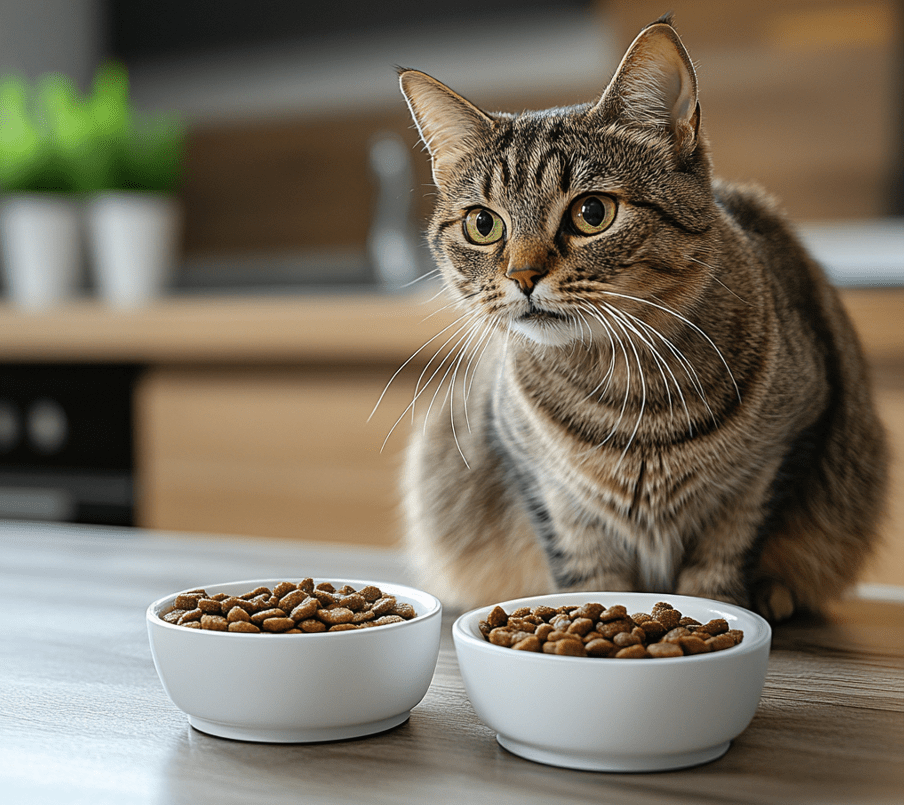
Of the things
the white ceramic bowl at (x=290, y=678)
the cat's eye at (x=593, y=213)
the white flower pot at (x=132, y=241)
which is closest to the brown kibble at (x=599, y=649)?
the white ceramic bowl at (x=290, y=678)

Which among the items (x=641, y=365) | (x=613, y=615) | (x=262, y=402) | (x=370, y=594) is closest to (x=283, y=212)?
(x=262, y=402)

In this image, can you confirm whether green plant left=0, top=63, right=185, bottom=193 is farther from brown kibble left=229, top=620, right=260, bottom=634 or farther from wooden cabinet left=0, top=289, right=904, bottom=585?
brown kibble left=229, top=620, right=260, bottom=634

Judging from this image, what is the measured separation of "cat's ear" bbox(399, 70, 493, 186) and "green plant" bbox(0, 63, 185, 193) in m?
2.02

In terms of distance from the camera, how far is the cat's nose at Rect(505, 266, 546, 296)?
82 cm

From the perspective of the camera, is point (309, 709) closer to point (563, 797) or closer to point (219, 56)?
point (563, 797)

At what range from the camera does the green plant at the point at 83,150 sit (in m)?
2.79

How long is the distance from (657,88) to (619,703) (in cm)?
53

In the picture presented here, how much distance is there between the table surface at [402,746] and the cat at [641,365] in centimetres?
13

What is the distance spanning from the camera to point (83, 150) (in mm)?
2807

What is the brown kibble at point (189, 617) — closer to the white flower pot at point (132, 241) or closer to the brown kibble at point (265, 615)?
the brown kibble at point (265, 615)

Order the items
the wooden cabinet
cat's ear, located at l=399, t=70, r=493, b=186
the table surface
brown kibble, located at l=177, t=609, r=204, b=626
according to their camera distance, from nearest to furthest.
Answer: the table surface → brown kibble, located at l=177, t=609, r=204, b=626 → cat's ear, located at l=399, t=70, r=493, b=186 → the wooden cabinet

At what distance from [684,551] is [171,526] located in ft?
5.87

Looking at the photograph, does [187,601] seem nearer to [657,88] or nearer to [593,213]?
[593,213]

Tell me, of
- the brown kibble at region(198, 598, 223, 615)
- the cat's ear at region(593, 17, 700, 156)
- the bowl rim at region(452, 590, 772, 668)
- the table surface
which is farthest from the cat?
the brown kibble at region(198, 598, 223, 615)
